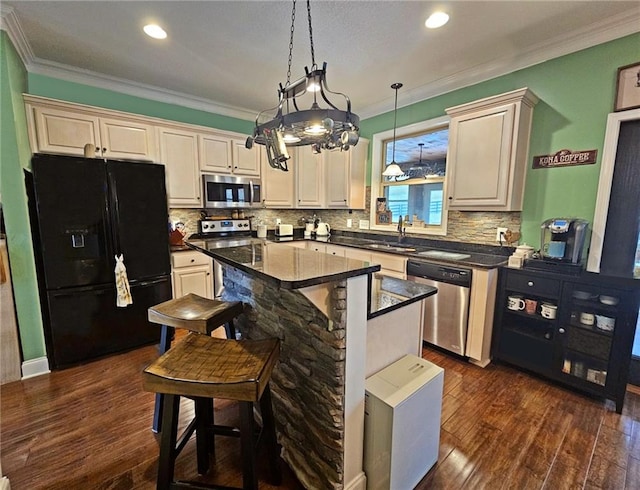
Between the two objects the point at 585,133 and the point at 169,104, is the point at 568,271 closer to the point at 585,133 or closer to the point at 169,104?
the point at 585,133

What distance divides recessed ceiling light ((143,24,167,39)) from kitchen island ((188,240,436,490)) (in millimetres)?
1836

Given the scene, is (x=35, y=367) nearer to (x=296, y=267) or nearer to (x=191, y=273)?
(x=191, y=273)

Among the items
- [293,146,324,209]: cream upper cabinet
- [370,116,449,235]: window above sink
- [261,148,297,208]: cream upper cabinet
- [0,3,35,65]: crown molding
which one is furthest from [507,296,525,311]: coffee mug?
[0,3,35,65]: crown molding

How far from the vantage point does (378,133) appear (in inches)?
154

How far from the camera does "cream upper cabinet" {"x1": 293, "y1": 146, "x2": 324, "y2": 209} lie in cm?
425

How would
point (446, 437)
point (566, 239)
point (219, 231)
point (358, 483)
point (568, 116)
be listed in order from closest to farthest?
point (358, 483) → point (446, 437) → point (566, 239) → point (568, 116) → point (219, 231)

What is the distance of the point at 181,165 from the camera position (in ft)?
10.9

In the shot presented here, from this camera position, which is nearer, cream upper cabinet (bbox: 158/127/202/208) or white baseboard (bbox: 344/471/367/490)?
white baseboard (bbox: 344/471/367/490)

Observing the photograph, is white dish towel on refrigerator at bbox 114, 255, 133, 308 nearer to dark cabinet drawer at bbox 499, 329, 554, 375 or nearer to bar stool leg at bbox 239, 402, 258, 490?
bar stool leg at bbox 239, 402, 258, 490

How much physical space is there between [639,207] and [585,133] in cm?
69

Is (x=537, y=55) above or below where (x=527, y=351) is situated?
above

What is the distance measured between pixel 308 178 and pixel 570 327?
3.40 m

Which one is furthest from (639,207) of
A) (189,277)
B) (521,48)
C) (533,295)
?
(189,277)

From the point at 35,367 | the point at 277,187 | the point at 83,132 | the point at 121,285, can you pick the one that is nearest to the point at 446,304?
the point at 277,187
